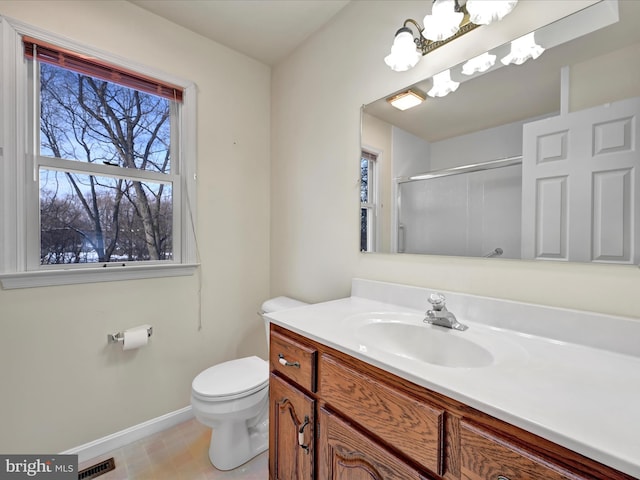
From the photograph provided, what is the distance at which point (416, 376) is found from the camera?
2.19 feet

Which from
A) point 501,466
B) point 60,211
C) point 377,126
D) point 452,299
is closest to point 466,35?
point 377,126

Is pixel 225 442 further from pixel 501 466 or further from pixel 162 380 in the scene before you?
pixel 501 466

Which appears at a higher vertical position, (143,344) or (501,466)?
(501,466)

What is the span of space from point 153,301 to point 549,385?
185cm

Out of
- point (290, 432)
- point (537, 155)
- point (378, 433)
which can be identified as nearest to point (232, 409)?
point (290, 432)

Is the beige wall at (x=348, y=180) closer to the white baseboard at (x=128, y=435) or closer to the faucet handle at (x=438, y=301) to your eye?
the faucet handle at (x=438, y=301)

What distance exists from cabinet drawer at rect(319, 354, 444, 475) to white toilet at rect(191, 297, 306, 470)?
66 cm

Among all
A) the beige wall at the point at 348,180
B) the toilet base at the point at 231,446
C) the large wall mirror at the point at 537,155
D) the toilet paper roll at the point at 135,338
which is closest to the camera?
the large wall mirror at the point at 537,155

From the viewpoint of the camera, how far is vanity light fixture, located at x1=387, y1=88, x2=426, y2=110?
1.30m

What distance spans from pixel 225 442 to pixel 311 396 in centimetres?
80

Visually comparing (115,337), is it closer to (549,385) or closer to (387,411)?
(387,411)

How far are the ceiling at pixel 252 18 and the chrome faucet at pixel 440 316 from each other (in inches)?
64.8

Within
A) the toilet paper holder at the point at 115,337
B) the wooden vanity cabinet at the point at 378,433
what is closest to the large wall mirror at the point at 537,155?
the wooden vanity cabinet at the point at 378,433

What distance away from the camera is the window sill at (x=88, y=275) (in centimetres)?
133
